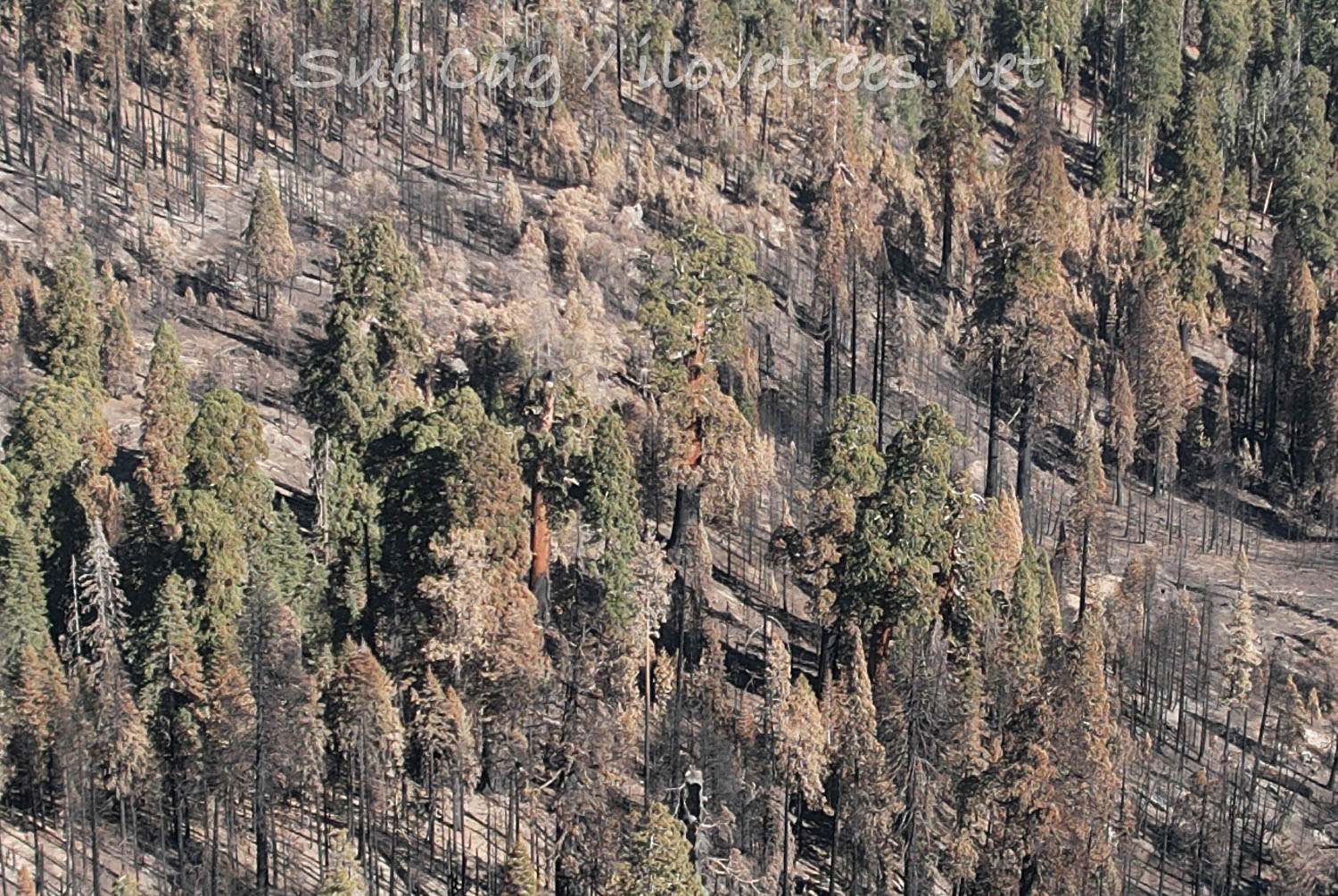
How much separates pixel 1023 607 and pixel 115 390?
1312 inches

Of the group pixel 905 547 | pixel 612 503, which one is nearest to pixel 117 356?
pixel 612 503

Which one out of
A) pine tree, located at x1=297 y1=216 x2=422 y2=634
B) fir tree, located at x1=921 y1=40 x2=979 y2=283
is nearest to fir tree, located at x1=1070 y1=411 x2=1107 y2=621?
fir tree, located at x1=921 y1=40 x2=979 y2=283

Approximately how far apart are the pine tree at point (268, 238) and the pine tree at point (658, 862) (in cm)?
4412

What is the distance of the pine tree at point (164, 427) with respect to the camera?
7662 centimetres

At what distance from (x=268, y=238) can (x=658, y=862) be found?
4617cm

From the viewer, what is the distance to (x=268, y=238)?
100625mm

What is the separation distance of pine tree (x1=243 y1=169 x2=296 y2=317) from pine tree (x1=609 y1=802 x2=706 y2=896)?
145 ft

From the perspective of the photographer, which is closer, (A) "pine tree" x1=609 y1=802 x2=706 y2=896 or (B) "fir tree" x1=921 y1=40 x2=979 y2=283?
(A) "pine tree" x1=609 y1=802 x2=706 y2=896

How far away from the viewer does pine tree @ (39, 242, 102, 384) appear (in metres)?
88.2

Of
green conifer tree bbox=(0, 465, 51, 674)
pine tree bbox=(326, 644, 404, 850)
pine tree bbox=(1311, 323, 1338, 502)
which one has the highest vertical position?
green conifer tree bbox=(0, 465, 51, 674)

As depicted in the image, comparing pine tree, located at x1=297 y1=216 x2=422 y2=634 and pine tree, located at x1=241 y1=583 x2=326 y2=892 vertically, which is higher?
pine tree, located at x1=297 y1=216 x2=422 y2=634

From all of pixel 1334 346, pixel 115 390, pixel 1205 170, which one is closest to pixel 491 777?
pixel 115 390

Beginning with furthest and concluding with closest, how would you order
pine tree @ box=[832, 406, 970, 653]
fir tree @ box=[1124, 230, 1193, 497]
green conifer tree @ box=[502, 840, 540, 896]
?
fir tree @ box=[1124, 230, 1193, 497] < pine tree @ box=[832, 406, 970, 653] < green conifer tree @ box=[502, 840, 540, 896]

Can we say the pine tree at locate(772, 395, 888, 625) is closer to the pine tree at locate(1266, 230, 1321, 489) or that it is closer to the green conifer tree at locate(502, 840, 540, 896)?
the green conifer tree at locate(502, 840, 540, 896)
